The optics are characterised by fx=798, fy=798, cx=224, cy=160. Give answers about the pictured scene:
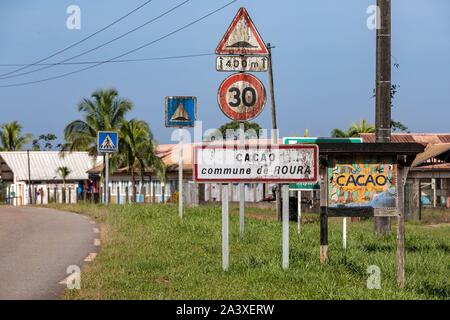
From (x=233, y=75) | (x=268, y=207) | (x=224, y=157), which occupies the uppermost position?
(x=233, y=75)

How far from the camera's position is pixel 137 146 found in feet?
167

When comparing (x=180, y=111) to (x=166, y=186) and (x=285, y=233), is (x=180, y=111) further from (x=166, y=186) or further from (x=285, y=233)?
(x=166, y=186)

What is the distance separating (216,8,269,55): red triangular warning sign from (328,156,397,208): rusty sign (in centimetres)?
182

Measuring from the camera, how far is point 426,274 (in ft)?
38.8

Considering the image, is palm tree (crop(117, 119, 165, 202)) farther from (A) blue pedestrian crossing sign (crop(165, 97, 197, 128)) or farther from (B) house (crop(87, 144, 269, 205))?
(A) blue pedestrian crossing sign (crop(165, 97, 197, 128))

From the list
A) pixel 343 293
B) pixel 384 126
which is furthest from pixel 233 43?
pixel 384 126

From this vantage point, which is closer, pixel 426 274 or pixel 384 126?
pixel 426 274

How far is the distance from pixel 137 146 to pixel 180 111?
32975 millimetres

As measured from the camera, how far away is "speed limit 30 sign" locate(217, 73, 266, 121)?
10.5m

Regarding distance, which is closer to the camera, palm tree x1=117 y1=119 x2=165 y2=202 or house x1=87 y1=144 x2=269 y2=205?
house x1=87 y1=144 x2=269 y2=205

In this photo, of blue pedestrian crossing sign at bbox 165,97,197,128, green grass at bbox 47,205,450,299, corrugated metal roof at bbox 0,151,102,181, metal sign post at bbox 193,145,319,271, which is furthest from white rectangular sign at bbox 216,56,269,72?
corrugated metal roof at bbox 0,151,102,181

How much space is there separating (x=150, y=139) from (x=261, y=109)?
40962 mm
